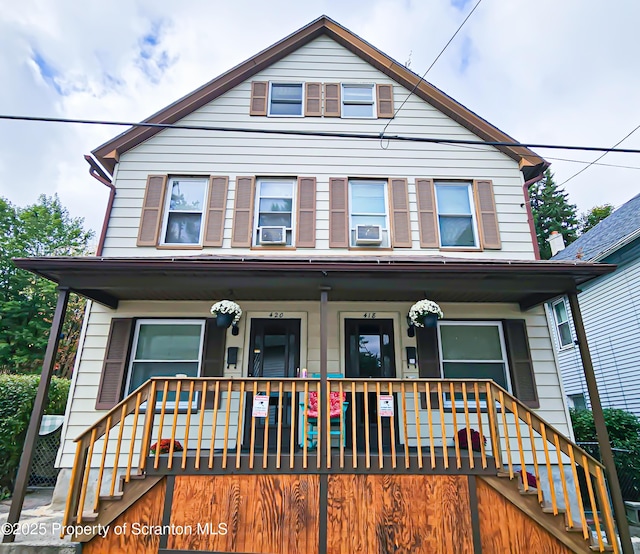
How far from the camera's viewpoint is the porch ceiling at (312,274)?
491 cm

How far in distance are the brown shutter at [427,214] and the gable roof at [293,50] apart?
1.58 metres

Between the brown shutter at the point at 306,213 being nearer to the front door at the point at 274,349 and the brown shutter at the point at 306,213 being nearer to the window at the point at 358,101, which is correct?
the front door at the point at 274,349

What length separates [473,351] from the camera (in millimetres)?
6301

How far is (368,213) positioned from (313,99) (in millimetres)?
2587

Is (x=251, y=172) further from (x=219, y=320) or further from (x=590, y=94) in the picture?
(x=590, y=94)

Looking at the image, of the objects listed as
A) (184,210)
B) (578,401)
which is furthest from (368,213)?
(578,401)

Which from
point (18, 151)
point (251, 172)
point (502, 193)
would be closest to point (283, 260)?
point (251, 172)

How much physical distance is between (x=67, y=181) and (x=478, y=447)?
2811cm

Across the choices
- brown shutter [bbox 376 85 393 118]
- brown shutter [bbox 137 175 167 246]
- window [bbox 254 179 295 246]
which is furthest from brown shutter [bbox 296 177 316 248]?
brown shutter [bbox 137 175 167 246]

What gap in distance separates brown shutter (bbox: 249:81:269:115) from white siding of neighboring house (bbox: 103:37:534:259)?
11cm

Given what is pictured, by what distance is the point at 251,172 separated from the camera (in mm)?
7094

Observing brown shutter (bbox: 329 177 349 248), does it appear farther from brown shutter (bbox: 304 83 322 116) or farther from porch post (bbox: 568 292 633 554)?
porch post (bbox: 568 292 633 554)

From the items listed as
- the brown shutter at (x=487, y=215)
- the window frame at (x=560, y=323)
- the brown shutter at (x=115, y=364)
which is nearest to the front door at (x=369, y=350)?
the brown shutter at (x=487, y=215)

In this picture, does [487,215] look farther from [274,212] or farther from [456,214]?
[274,212]
